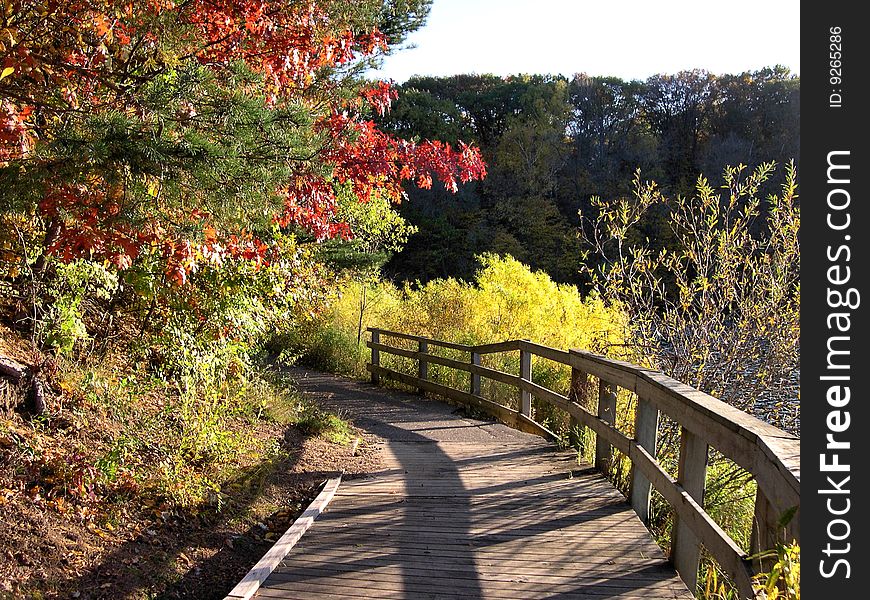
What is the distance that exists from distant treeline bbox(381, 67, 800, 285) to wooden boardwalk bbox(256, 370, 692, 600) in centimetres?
2584

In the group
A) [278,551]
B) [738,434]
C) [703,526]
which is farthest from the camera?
[278,551]

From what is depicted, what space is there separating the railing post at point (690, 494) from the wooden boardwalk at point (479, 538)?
8 cm

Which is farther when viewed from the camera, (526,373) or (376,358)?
(376,358)

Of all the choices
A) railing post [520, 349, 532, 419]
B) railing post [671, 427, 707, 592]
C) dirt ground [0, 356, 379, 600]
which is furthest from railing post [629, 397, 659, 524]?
railing post [520, 349, 532, 419]

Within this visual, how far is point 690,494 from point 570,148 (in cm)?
3457

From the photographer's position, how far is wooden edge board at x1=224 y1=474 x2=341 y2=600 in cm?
359

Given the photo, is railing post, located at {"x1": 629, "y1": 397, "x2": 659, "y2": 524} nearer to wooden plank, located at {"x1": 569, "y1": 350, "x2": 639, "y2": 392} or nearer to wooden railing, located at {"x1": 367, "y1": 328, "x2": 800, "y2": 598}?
wooden railing, located at {"x1": 367, "y1": 328, "x2": 800, "y2": 598}

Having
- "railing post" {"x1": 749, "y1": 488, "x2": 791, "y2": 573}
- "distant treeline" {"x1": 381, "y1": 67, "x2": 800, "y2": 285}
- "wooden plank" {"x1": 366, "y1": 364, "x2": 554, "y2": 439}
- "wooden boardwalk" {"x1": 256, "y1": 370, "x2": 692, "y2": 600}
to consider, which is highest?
"distant treeline" {"x1": 381, "y1": 67, "x2": 800, "y2": 285}

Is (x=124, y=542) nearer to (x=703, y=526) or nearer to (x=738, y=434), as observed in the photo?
(x=703, y=526)

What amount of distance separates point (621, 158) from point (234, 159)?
113 feet

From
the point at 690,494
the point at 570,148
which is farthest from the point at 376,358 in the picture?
the point at 570,148

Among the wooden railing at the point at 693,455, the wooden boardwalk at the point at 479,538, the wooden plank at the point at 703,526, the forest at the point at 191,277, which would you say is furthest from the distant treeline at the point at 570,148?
the wooden plank at the point at 703,526

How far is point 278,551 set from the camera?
164 inches
